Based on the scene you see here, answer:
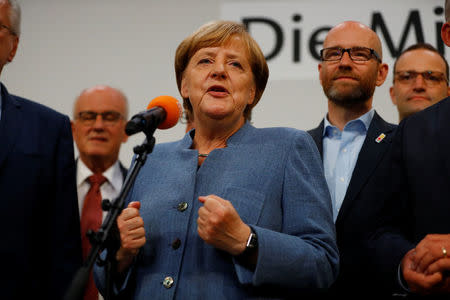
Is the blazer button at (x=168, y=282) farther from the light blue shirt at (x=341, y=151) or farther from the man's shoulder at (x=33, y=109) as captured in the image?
the light blue shirt at (x=341, y=151)

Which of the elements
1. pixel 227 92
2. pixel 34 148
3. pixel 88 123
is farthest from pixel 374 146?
pixel 88 123

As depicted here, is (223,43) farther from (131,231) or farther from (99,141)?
(99,141)

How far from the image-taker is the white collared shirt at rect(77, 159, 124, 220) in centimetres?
387

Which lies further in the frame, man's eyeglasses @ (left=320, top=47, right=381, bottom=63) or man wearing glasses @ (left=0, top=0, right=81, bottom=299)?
man's eyeglasses @ (left=320, top=47, right=381, bottom=63)

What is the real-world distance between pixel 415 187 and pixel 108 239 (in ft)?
3.66

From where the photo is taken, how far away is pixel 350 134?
2891 millimetres

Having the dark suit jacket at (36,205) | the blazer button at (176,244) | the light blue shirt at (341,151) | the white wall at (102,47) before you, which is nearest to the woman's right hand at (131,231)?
the blazer button at (176,244)

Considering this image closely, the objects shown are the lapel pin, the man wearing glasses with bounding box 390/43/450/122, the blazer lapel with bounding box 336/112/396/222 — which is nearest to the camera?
the blazer lapel with bounding box 336/112/396/222

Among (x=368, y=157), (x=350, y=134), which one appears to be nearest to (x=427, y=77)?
(x=350, y=134)

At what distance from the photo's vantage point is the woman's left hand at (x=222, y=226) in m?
1.58

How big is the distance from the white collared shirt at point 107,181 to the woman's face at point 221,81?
6.52ft

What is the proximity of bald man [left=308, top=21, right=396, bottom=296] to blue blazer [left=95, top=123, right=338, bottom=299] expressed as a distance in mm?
629

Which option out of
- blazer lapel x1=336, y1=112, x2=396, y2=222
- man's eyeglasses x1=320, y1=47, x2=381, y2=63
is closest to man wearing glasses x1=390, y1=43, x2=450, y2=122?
man's eyeglasses x1=320, y1=47, x2=381, y2=63

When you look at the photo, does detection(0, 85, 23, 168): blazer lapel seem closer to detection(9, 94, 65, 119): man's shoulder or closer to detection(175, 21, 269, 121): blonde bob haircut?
detection(9, 94, 65, 119): man's shoulder
